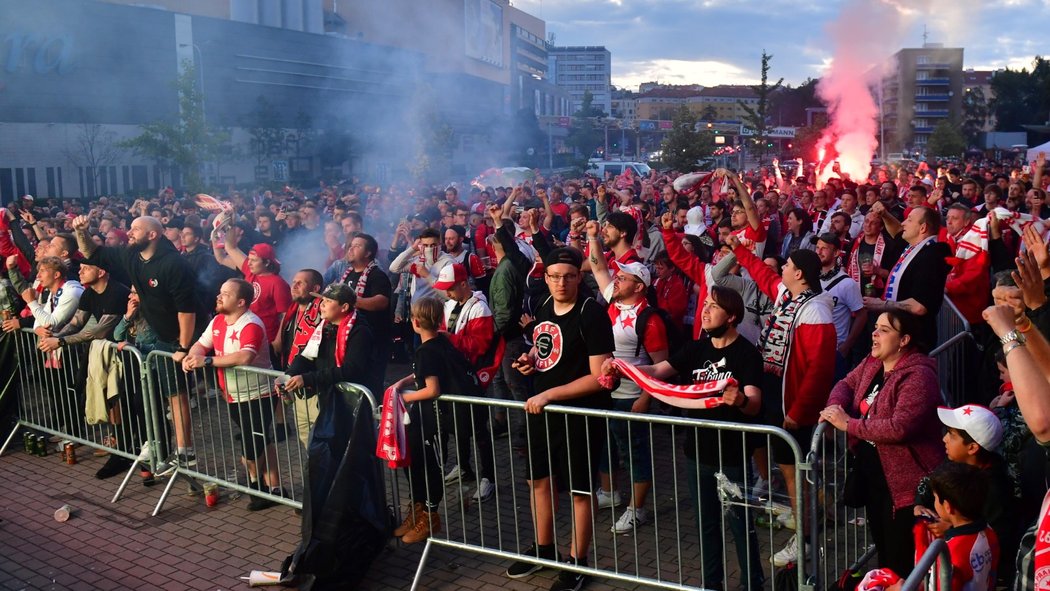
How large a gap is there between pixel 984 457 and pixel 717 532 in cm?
136

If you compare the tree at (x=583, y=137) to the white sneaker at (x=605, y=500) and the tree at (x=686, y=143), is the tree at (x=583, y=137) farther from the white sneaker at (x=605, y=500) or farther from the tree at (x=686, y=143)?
the white sneaker at (x=605, y=500)

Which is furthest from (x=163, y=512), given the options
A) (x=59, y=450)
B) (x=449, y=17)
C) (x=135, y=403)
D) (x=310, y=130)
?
(x=449, y=17)

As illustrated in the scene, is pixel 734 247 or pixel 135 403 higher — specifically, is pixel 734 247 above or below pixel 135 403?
above

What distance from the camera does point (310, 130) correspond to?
155ft

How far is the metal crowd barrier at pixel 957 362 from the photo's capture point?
6.39m

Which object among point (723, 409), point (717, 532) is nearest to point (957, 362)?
point (723, 409)

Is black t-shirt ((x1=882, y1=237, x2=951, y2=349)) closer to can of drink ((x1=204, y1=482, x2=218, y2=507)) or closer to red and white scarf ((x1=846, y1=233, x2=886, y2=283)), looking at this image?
red and white scarf ((x1=846, y1=233, x2=886, y2=283))

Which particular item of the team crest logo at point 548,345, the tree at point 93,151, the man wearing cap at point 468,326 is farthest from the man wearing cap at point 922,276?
the tree at point 93,151

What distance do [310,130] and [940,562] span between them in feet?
152

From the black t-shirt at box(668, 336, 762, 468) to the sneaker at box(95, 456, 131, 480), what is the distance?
194 inches

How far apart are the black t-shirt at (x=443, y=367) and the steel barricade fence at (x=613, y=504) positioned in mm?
112

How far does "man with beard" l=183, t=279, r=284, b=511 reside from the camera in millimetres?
6512

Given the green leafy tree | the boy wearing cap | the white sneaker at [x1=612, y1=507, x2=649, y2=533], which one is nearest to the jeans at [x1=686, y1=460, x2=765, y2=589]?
the boy wearing cap

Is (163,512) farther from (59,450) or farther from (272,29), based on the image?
(272,29)
